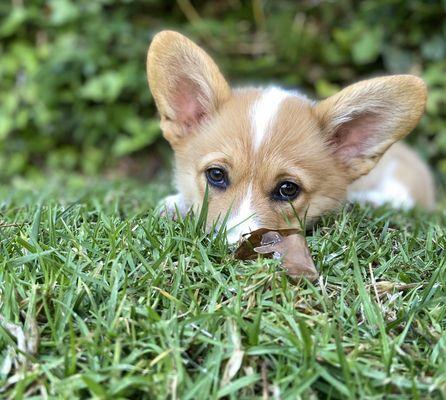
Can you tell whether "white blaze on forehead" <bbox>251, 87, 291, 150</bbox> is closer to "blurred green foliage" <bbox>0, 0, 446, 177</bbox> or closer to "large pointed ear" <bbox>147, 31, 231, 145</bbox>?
"large pointed ear" <bbox>147, 31, 231, 145</bbox>

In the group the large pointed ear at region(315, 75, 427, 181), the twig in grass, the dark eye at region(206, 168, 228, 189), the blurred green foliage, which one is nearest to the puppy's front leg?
the dark eye at region(206, 168, 228, 189)

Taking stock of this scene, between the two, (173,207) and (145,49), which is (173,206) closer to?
(173,207)

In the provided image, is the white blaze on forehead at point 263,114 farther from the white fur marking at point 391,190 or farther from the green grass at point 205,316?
the white fur marking at point 391,190

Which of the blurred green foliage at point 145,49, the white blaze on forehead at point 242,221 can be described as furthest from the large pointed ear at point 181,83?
the blurred green foliage at point 145,49

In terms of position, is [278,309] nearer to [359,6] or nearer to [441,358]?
[441,358]

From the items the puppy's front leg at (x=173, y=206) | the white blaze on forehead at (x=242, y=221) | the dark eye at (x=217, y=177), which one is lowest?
the puppy's front leg at (x=173, y=206)

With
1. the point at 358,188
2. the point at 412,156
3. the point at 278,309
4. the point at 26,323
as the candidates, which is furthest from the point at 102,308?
the point at 412,156

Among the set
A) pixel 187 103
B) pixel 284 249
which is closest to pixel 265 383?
pixel 284 249
